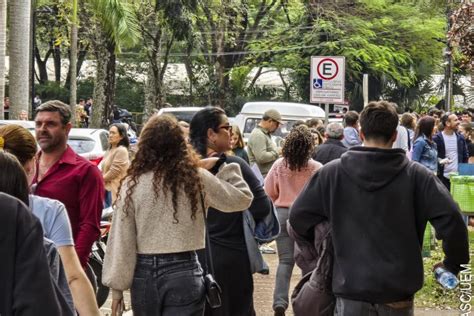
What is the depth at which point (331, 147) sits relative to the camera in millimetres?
11148

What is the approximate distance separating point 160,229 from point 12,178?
7.10 ft

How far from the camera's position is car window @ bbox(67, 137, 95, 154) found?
17.3 metres

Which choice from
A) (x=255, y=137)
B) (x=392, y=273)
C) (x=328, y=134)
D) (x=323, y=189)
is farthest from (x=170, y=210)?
(x=255, y=137)

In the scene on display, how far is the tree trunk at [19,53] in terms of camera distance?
70.8ft

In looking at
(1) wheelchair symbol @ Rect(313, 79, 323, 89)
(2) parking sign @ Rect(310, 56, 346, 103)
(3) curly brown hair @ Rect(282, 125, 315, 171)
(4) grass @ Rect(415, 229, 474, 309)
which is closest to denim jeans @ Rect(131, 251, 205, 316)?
(3) curly brown hair @ Rect(282, 125, 315, 171)

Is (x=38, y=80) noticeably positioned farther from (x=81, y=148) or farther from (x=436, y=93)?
(x=81, y=148)

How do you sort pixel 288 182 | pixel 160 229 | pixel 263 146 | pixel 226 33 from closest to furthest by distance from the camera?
pixel 160 229
pixel 288 182
pixel 263 146
pixel 226 33

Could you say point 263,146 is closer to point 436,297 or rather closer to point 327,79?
point 436,297

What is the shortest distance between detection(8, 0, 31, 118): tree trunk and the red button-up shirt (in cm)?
1564

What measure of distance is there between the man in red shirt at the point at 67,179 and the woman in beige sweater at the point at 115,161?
593 centimetres

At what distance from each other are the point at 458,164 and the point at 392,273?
1150 cm

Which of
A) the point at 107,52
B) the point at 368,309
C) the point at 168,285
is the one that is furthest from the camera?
the point at 107,52

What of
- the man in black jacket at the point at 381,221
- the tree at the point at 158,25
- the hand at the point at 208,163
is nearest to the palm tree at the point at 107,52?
the tree at the point at 158,25

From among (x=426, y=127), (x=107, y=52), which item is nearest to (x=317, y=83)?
(x=426, y=127)
